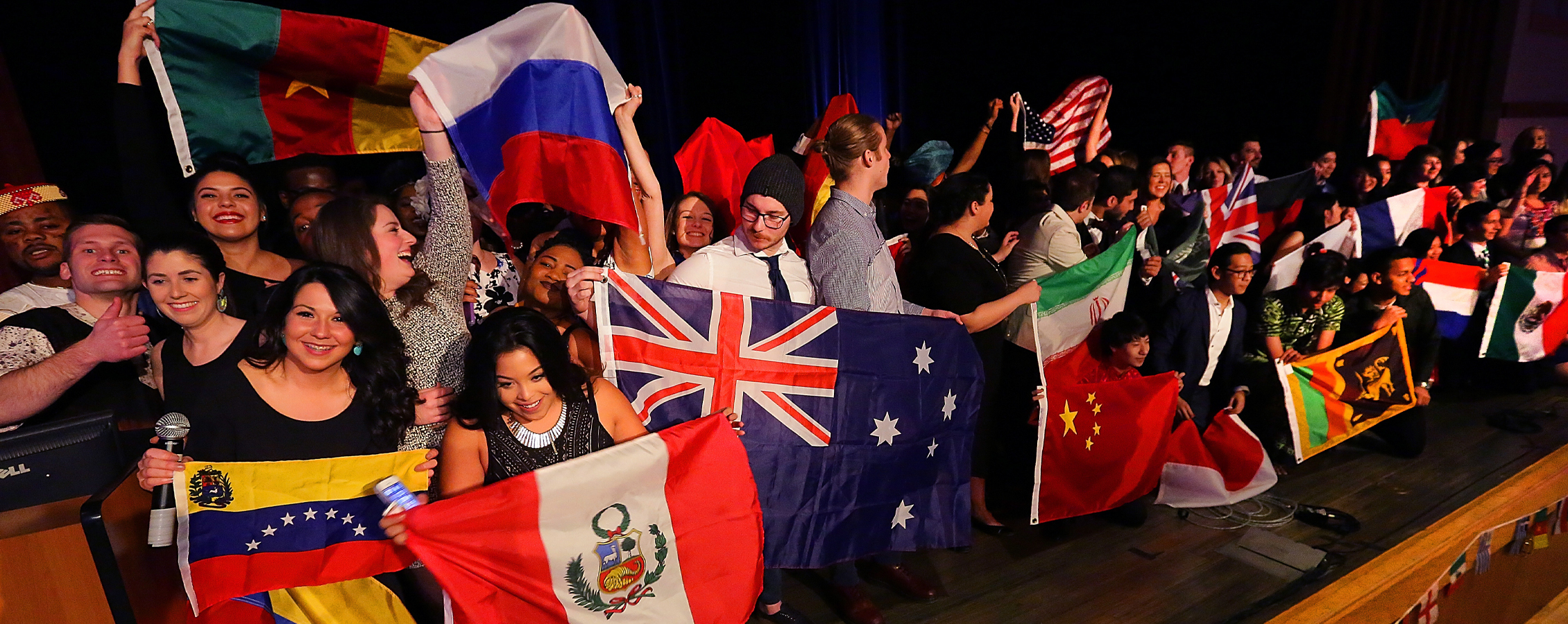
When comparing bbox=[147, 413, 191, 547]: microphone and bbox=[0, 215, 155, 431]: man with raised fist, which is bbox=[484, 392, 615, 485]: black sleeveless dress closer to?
bbox=[147, 413, 191, 547]: microphone

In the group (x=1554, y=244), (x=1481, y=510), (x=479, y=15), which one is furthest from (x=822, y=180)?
(x=1554, y=244)

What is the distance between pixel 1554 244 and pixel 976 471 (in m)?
4.76

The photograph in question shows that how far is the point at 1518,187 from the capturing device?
6199mm

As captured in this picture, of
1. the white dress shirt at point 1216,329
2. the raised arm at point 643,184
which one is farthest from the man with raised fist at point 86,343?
the white dress shirt at point 1216,329

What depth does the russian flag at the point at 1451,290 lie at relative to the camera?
204 inches

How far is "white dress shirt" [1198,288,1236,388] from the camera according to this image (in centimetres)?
396

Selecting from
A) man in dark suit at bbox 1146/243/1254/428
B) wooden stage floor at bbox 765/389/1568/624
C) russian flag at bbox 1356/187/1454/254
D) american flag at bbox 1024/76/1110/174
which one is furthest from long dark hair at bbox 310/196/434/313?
russian flag at bbox 1356/187/1454/254

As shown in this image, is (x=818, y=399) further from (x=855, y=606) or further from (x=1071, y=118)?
(x=1071, y=118)

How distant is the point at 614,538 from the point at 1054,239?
2.38 metres

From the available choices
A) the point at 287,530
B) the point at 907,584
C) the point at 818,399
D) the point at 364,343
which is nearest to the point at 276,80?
the point at 364,343

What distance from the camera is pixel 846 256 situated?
268 cm

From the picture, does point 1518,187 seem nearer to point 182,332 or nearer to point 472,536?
point 472,536

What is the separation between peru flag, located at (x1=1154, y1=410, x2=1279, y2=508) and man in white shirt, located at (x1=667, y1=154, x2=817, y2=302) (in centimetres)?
219

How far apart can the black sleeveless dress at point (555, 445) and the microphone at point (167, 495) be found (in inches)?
26.1
